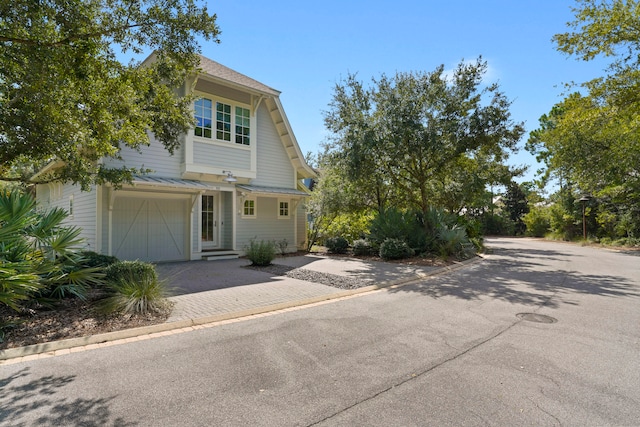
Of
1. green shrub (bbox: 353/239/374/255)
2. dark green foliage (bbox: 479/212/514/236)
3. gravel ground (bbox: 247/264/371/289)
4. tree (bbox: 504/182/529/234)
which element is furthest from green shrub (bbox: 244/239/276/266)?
tree (bbox: 504/182/529/234)

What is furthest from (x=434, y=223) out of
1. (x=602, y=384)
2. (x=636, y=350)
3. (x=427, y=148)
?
(x=602, y=384)

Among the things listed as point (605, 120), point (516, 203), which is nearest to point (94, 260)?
point (605, 120)

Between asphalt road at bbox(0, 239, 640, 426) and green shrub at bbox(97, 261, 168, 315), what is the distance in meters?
1.26

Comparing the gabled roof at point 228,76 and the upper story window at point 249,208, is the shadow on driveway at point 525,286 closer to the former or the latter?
the upper story window at point 249,208

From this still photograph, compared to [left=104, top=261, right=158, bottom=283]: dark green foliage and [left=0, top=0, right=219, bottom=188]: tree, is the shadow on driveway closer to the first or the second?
[left=104, top=261, right=158, bottom=283]: dark green foliage

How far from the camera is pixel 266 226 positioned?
1566 cm

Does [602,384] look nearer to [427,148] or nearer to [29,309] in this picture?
[29,309]

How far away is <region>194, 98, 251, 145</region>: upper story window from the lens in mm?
13164

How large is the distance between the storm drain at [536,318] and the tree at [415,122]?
811 cm

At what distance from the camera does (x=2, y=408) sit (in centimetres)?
303

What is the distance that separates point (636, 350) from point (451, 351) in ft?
7.96

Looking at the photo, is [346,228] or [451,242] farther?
[346,228]

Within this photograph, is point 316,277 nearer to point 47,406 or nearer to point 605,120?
point 47,406

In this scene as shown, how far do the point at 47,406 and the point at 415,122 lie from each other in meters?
12.8
